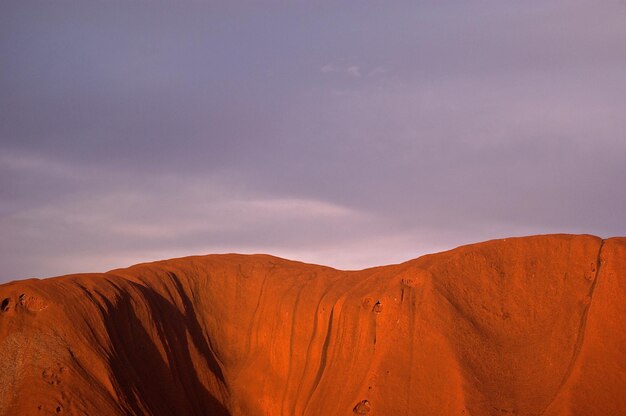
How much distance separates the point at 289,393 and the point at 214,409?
3.22 meters

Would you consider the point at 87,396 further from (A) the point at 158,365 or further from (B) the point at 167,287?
(B) the point at 167,287

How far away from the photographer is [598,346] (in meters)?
23.6

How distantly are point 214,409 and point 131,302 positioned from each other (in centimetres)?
572

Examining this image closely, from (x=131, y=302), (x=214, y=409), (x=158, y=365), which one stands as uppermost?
(x=131, y=302)

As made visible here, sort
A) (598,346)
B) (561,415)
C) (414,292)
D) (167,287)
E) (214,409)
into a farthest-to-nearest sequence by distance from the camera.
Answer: (167,287) < (214,409) < (414,292) < (598,346) < (561,415)

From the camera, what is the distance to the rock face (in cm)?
2344

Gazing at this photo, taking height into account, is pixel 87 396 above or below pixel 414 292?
below

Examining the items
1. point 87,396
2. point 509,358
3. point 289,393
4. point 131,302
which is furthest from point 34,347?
point 509,358

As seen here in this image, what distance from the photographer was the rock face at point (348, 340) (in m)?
23.4

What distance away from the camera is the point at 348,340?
28.8m

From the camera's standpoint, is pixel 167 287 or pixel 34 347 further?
pixel 167 287

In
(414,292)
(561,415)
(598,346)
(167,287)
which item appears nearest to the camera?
(561,415)

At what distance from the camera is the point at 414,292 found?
27.6m

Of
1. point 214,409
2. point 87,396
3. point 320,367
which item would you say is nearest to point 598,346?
point 320,367
